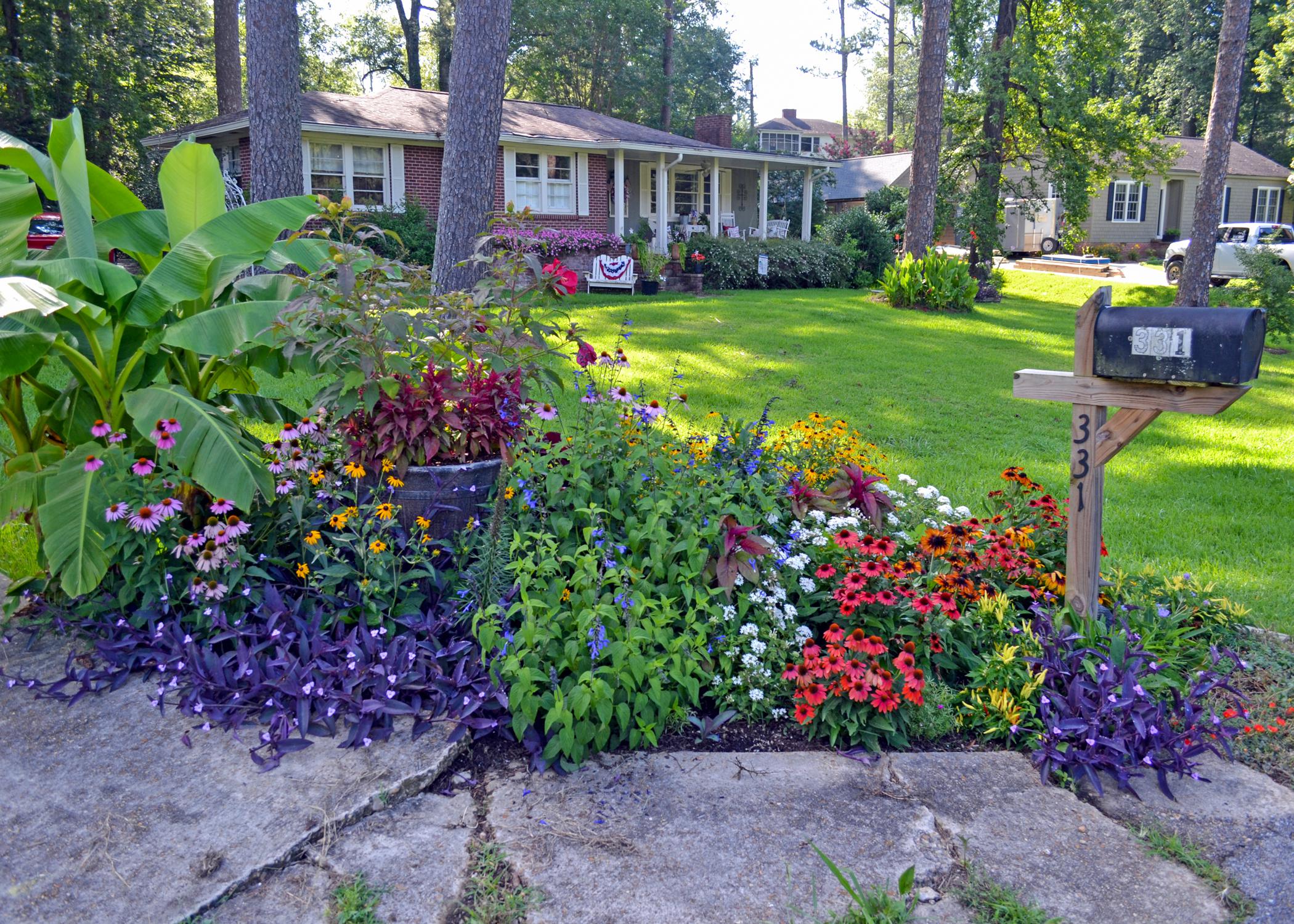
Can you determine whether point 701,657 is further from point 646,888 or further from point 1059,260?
point 1059,260

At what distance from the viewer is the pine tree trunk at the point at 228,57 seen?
1861cm

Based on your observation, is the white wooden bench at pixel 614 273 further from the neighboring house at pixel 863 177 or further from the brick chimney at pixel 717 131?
the neighboring house at pixel 863 177

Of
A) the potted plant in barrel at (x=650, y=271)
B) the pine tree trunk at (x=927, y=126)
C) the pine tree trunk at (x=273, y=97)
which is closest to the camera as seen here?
the pine tree trunk at (x=273, y=97)

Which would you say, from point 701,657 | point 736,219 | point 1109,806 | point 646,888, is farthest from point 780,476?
point 736,219

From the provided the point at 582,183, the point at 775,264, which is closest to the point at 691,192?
the point at 582,183

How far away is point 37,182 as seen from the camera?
4395 millimetres

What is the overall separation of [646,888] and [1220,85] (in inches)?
679

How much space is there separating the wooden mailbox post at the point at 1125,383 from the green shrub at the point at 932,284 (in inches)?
497

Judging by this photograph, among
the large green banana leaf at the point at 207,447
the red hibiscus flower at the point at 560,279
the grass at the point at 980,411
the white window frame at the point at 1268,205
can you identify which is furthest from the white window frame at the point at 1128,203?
the large green banana leaf at the point at 207,447

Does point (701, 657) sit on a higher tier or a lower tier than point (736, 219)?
lower

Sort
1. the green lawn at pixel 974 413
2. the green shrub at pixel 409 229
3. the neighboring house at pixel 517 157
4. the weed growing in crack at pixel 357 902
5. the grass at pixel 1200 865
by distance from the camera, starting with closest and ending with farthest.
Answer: the weed growing in crack at pixel 357 902
the grass at pixel 1200 865
the green lawn at pixel 974 413
the green shrub at pixel 409 229
the neighboring house at pixel 517 157

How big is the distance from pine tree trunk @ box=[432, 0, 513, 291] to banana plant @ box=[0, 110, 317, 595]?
10.7ft

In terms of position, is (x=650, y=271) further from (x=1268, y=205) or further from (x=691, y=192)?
(x=1268, y=205)

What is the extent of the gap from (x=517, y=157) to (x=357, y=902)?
846 inches
